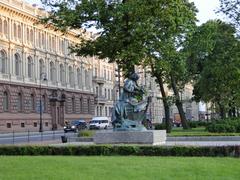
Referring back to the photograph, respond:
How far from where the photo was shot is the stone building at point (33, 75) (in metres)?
71.1

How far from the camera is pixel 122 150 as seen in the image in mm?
19578

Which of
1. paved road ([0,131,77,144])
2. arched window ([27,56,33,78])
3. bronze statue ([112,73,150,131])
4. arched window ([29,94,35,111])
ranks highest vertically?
arched window ([27,56,33,78])

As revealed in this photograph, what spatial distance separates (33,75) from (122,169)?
66675 millimetres

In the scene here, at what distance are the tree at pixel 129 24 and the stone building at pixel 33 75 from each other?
27405 millimetres

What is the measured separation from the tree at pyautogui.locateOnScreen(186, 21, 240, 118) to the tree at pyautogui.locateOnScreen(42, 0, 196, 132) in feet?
26.0

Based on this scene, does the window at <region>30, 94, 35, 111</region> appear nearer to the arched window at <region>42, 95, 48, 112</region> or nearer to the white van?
the arched window at <region>42, 95, 48, 112</region>

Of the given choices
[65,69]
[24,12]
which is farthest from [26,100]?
[65,69]

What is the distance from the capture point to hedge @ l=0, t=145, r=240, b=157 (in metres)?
18.6

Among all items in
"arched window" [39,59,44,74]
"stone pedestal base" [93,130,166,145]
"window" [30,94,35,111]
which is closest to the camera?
"stone pedestal base" [93,130,166,145]

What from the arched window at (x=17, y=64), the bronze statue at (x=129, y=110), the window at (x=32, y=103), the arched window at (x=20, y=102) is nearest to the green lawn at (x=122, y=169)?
the bronze statue at (x=129, y=110)

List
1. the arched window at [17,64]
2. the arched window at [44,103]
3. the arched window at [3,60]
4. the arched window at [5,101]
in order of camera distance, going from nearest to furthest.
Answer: the arched window at [5,101] < the arched window at [3,60] < the arched window at [17,64] < the arched window at [44,103]

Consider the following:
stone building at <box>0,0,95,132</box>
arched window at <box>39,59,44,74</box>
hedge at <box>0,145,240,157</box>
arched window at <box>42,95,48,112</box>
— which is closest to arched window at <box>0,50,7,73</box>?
stone building at <box>0,0,95,132</box>

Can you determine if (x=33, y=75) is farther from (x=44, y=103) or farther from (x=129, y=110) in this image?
(x=129, y=110)

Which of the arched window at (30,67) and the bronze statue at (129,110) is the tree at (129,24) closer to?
the bronze statue at (129,110)
